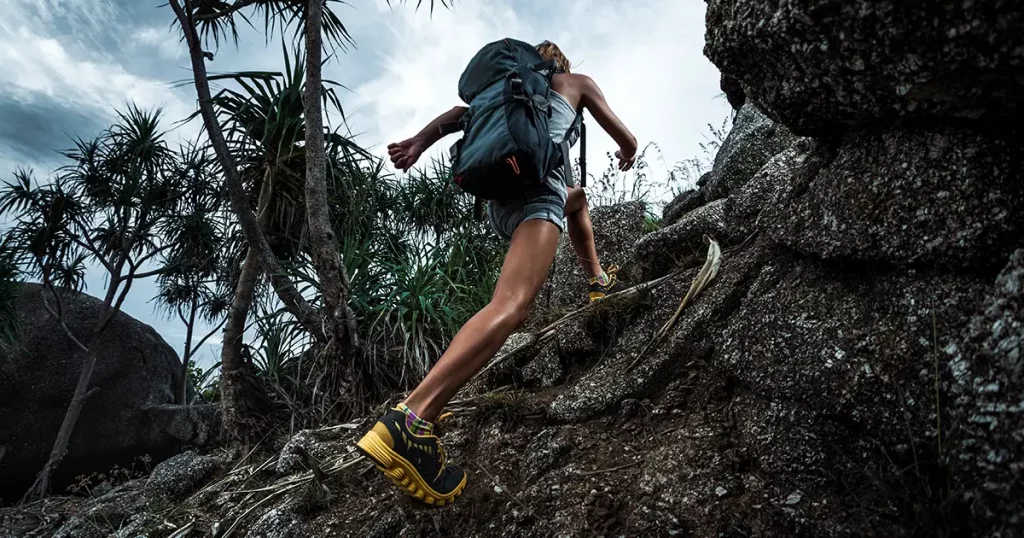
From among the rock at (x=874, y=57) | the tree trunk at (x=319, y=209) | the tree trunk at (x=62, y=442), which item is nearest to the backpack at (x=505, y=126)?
the rock at (x=874, y=57)

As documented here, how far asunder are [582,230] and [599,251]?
3.23 feet

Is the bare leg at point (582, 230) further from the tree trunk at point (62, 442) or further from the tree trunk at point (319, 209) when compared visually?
the tree trunk at point (62, 442)

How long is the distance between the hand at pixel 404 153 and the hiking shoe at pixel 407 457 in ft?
3.04

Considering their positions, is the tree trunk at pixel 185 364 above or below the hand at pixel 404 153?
above

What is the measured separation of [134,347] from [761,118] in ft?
31.2

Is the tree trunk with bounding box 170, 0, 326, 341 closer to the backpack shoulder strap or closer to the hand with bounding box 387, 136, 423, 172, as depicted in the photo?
the hand with bounding box 387, 136, 423, 172

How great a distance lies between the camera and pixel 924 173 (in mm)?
1699

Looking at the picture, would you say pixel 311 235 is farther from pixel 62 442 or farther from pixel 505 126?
pixel 62 442

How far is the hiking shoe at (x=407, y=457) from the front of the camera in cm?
190

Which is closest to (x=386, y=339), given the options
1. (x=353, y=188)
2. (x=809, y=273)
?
(x=353, y=188)

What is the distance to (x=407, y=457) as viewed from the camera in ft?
6.37

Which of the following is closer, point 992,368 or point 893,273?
point 992,368

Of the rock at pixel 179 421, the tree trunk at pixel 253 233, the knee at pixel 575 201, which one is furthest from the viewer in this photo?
the rock at pixel 179 421

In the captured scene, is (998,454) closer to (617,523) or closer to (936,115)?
(936,115)
